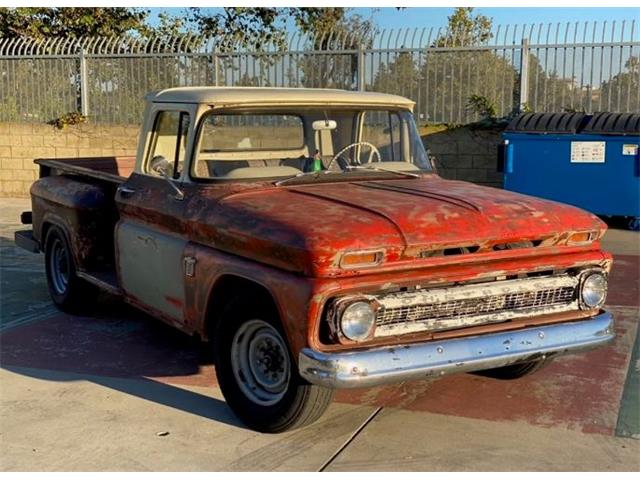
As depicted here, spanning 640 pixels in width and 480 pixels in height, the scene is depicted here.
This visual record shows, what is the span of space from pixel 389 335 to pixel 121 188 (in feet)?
8.59

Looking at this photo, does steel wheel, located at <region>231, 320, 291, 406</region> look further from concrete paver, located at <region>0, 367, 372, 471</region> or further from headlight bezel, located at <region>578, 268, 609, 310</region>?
headlight bezel, located at <region>578, 268, 609, 310</region>

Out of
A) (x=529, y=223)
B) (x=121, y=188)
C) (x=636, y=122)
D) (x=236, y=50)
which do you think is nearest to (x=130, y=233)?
(x=121, y=188)

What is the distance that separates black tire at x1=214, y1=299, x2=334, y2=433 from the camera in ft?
13.3

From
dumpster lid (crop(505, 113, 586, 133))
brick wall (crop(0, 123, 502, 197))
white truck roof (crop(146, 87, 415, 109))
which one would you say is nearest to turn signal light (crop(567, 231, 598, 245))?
white truck roof (crop(146, 87, 415, 109))

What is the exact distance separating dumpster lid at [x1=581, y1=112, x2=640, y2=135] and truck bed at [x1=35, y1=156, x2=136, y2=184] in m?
6.03

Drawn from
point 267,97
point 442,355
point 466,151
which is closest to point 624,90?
point 466,151

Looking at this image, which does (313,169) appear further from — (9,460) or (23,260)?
(23,260)

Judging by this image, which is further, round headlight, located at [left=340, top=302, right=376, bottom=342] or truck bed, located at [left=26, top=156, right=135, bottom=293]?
truck bed, located at [left=26, top=156, right=135, bottom=293]

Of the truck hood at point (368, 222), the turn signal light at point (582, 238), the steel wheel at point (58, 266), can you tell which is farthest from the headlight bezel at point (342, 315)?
the steel wheel at point (58, 266)

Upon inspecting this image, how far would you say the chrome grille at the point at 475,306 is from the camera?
3.89 meters

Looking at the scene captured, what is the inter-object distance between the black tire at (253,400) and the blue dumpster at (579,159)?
7419 millimetres

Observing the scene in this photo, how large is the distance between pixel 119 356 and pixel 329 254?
8.52ft

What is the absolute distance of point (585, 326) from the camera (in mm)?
4312

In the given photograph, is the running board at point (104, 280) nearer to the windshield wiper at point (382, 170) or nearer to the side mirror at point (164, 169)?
the side mirror at point (164, 169)
